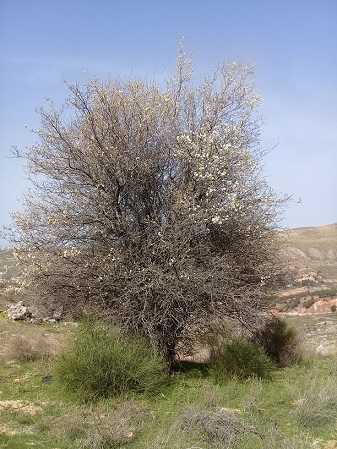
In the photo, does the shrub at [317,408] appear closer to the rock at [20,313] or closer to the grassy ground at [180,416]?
the grassy ground at [180,416]

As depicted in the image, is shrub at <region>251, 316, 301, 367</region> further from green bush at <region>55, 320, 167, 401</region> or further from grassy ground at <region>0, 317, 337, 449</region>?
green bush at <region>55, 320, 167, 401</region>

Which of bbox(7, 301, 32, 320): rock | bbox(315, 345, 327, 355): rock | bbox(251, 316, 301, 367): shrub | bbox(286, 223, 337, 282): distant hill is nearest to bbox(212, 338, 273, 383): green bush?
bbox(251, 316, 301, 367): shrub

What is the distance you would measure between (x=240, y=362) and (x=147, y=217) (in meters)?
3.78

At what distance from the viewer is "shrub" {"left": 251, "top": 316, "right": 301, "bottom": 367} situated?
46.2 ft

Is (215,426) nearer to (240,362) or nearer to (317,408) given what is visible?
(317,408)

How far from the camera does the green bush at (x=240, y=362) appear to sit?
1058cm

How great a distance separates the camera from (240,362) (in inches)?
421

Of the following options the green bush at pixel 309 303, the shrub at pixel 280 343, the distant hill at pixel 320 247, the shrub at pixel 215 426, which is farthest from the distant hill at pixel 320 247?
the shrub at pixel 215 426

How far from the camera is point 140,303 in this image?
10.6 meters

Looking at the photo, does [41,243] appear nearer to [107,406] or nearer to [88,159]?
[88,159]

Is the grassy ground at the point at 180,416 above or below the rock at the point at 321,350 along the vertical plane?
above

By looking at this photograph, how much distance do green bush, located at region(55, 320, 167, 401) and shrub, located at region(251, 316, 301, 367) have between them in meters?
5.05

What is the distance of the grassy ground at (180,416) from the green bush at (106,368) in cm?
27

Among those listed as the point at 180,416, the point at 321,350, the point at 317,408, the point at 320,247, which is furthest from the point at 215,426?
the point at 320,247
